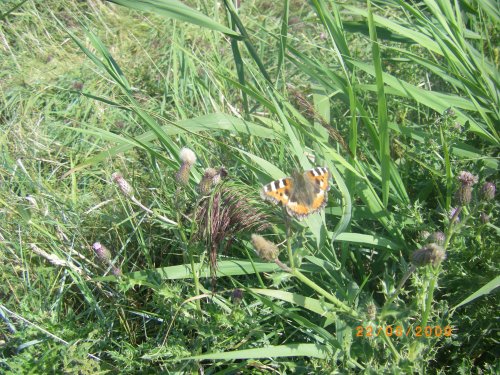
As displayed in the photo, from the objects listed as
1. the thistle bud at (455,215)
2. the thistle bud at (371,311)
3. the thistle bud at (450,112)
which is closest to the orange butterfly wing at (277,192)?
the thistle bud at (371,311)

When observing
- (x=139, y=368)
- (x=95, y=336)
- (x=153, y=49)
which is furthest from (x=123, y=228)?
(x=153, y=49)

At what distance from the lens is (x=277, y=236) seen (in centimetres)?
200

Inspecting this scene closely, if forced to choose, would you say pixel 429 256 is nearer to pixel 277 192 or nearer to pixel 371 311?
pixel 371 311

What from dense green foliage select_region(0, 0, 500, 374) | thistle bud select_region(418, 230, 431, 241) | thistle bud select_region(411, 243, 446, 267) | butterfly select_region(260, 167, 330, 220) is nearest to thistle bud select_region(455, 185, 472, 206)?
dense green foliage select_region(0, 0, 500, 374)

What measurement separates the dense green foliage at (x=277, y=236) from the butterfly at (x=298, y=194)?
80 millimetres

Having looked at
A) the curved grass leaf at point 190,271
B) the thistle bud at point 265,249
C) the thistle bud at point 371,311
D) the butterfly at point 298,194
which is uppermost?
the butterfly at point 298,194

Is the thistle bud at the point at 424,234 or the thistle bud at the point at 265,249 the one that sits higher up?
the thistle bud at the point at 265,249

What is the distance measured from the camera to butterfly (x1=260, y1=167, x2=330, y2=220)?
1.56 meters

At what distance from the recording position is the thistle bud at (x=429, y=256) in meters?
1.39

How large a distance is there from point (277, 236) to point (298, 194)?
458 millimetres

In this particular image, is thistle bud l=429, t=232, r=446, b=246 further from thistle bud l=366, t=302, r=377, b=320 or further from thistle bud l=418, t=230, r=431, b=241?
thistle bud l=366, t=302, r=377, b=320

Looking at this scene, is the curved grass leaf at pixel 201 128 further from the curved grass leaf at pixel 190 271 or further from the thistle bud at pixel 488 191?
the thistle bud at pixel 488 191

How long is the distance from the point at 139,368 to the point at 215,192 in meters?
0.71
